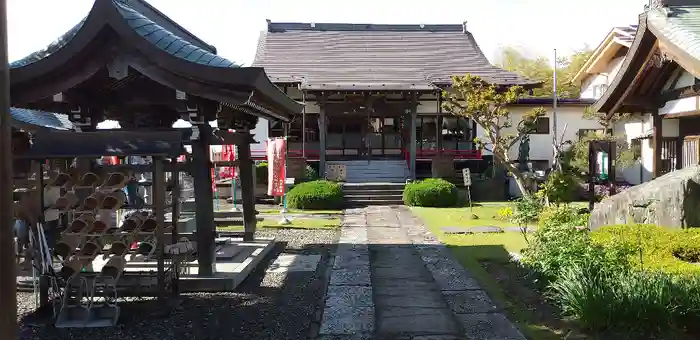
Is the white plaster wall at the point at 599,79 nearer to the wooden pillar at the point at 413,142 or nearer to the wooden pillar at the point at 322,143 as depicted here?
the wooden pillar at the point at 413,142

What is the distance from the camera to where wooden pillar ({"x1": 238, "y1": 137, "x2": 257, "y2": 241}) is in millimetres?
10281

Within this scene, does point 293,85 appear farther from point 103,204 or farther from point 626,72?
point 103,204

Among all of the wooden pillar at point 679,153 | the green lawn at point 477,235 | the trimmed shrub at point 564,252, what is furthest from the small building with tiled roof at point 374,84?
the trimmed shrub at point 564,252

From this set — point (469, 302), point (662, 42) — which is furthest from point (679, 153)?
point (469, 302)

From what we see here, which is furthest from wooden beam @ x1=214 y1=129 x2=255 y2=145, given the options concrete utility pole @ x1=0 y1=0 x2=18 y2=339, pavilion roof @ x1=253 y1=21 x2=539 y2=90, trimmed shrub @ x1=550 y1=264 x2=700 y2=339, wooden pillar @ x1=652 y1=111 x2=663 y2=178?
pavilion roof @ x1=253 y1=21 x2=539 y2=90

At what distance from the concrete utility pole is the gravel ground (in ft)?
10.3

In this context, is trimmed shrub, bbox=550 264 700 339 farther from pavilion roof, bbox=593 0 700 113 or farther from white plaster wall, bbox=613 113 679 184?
white plaster wall, bbox=613 113 679 184

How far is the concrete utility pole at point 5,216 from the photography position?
99.7 inches

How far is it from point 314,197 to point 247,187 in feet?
29.3

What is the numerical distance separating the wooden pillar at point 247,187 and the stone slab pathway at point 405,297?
1830mm

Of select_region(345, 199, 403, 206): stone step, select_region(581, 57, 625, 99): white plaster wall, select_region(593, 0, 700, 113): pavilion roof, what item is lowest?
select_region(345, 199, 403, 206): stone step

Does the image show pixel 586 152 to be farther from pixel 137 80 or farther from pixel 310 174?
pixel 137 80

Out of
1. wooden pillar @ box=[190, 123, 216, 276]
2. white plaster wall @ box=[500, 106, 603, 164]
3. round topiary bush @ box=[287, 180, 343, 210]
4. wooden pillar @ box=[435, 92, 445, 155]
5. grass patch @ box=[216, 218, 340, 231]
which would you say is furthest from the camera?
white plaster wall @ box=[500, 106, 603, 164]

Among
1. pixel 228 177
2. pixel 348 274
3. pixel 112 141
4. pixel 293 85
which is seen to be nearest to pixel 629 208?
pixel 348 274
